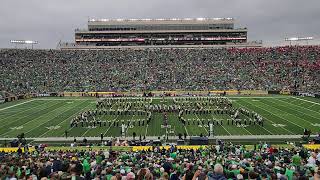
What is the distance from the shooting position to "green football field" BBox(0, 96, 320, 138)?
26.0 meters

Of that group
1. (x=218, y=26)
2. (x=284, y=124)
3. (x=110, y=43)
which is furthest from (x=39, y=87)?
(x=218, y=26)

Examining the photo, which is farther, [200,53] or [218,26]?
[218,26]

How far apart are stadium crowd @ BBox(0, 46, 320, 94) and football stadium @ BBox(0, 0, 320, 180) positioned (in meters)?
0.19

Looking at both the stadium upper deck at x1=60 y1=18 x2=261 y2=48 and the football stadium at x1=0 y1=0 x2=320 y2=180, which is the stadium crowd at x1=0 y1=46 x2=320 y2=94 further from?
the stadium upper deck at x1=60 y1=18 x2=261 y2=48

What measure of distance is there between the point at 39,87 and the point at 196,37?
41009mm

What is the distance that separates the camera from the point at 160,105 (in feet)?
125

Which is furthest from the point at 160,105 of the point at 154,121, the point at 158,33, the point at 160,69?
the point at 158,33

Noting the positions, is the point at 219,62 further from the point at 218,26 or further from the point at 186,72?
the point at 218,26

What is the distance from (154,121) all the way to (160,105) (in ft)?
27.1

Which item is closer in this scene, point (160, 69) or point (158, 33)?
point (160, 69)

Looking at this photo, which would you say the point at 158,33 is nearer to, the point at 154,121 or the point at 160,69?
the point at 160,69

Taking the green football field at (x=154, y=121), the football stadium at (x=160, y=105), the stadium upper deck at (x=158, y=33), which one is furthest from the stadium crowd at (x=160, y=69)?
the green football field at (x=154, y=121)

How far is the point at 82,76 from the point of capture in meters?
63.7

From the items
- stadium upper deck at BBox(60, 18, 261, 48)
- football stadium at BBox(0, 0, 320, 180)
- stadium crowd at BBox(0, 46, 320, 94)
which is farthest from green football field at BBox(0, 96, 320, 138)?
stadium upper deck at BBox(60, 18, 261, 48)
